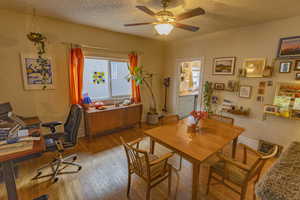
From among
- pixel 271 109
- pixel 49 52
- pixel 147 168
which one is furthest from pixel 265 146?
pixel 49 52

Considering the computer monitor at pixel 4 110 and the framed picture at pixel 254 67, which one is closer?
the computer monitor at pixel 4 110

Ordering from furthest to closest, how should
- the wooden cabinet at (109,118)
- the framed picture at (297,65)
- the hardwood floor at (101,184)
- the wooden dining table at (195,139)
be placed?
the wooden cabinet at (109,118) < the framed picture at (297,65) < the hardwood floor at (101,184) < the wooden dining table at (195,139)

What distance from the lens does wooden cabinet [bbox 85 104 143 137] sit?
9.84 ft

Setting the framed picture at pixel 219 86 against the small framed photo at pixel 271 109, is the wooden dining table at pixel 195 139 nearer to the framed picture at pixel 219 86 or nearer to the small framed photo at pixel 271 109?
the small framed photo at pixel 271 109


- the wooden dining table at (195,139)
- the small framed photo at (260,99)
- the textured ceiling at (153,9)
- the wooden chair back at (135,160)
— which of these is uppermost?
the textured ceiling at (153,9)

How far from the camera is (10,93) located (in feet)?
8.10

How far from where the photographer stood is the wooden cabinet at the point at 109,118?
3000 millimetres

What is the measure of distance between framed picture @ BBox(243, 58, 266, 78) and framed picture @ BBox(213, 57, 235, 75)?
25 centimetres

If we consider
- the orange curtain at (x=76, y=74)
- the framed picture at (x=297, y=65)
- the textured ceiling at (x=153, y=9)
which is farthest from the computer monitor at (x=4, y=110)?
the framed picture at (x=297, y=65)

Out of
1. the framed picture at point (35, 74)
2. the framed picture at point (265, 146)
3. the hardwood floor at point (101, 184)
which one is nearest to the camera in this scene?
the hardwood floor at point (101, 184)

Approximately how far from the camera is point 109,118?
10.7ft

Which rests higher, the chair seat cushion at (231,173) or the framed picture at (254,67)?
the framed picture at (254,67)

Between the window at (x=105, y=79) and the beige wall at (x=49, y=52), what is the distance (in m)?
0.41

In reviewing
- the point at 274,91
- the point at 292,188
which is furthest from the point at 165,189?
the point at 274,91
